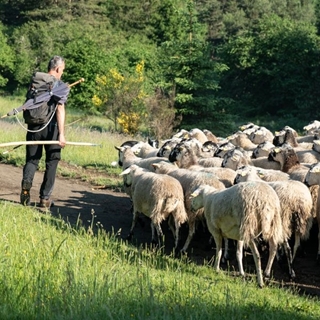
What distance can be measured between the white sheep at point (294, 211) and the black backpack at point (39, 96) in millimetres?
3668

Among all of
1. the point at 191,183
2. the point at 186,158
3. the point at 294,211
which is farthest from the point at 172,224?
the point at 294,211

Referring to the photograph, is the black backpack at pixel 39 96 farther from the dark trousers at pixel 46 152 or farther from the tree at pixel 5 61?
the tree at pixel 5 61

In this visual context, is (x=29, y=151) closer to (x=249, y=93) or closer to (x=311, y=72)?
(x=311, y=72)

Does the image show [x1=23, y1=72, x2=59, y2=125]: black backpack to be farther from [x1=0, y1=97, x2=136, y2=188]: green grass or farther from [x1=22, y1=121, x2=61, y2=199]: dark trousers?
[x1=0, y1=97, x2=136, y2=188]: green grass

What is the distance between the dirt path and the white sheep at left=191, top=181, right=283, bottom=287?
0.62 metres

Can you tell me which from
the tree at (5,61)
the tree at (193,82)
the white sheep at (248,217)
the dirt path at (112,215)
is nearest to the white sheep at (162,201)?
the dirt path at (112,215)

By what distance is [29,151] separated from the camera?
406 inches

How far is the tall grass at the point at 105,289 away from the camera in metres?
5.15

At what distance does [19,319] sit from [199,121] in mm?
22538

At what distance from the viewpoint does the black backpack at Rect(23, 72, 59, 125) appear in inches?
398

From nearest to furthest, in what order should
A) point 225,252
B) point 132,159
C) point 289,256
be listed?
1. point 289,256
2. point 225,252
3. point 132,159

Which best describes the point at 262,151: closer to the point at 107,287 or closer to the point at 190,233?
the point at 190,233

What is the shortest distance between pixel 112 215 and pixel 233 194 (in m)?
3.89

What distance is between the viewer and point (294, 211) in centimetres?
880
